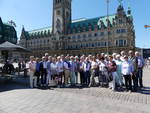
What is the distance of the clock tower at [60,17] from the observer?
8331cm

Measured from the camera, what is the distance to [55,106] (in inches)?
273

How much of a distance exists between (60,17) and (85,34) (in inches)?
680

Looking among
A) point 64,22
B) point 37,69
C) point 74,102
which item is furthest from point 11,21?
point 74,102

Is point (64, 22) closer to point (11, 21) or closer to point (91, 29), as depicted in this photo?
point (91, 29)

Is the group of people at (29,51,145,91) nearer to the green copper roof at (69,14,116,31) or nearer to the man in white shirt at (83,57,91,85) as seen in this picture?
the man in white shirt at (83,57,91,85)

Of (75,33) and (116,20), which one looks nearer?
(116,20)

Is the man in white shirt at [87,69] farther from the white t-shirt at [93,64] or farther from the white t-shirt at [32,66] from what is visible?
the white t-shirt at [32,66]

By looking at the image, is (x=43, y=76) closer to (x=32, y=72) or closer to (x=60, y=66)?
(x=32, y=72)

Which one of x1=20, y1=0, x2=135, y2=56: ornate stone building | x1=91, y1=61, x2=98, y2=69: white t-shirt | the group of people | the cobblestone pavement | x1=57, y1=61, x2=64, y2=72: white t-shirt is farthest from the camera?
x1=20, y1=0, x2=135, y2=56: ornate stone building

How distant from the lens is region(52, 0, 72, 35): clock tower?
83312mm

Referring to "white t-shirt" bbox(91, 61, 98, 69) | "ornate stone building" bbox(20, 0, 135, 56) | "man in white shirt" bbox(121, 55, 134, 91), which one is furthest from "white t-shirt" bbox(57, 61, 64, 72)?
"ornate stone building" bbox(20, 0, 135, 56)

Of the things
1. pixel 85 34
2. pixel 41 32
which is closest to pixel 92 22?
pixel 85 34

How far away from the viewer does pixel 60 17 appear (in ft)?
274

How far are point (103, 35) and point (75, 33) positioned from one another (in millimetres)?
16728
